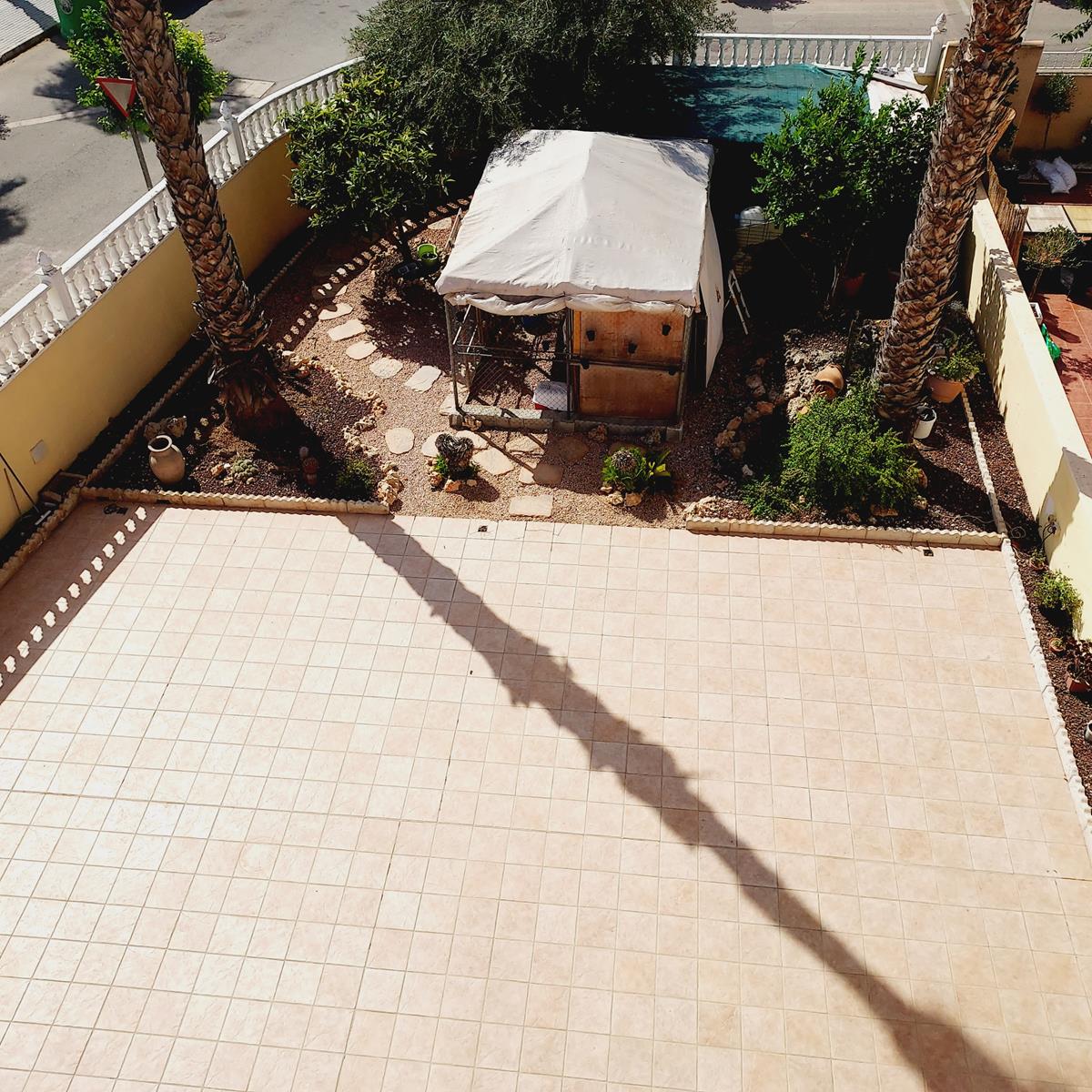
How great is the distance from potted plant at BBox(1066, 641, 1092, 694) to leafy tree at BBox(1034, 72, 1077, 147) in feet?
42.4

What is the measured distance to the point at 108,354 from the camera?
14469 millimetres

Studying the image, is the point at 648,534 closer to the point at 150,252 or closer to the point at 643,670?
the point at 643,670

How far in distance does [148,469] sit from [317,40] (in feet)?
57.6

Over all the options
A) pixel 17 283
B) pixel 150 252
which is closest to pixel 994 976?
pixel 150 252

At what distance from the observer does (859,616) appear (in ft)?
39.0

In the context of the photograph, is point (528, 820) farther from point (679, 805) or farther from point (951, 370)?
point (951, 370)

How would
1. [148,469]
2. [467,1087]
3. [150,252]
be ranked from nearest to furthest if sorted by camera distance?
[467,1087] → [148,469] → [150,252]

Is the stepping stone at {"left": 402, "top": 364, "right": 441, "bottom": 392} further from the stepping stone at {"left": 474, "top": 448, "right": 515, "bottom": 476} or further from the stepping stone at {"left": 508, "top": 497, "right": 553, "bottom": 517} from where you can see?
the stepping stone at {"left": 508, "top": 497, "right": 553, "bottom": 517}

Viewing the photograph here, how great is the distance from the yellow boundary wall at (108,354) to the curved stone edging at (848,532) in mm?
9048

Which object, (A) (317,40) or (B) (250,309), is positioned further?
(A) (317,40)

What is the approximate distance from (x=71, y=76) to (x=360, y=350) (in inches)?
627

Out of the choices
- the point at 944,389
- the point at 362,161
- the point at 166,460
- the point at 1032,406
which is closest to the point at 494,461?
the point at 166,460

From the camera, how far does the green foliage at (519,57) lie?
15.5 metres

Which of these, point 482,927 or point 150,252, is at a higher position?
point 150,252
